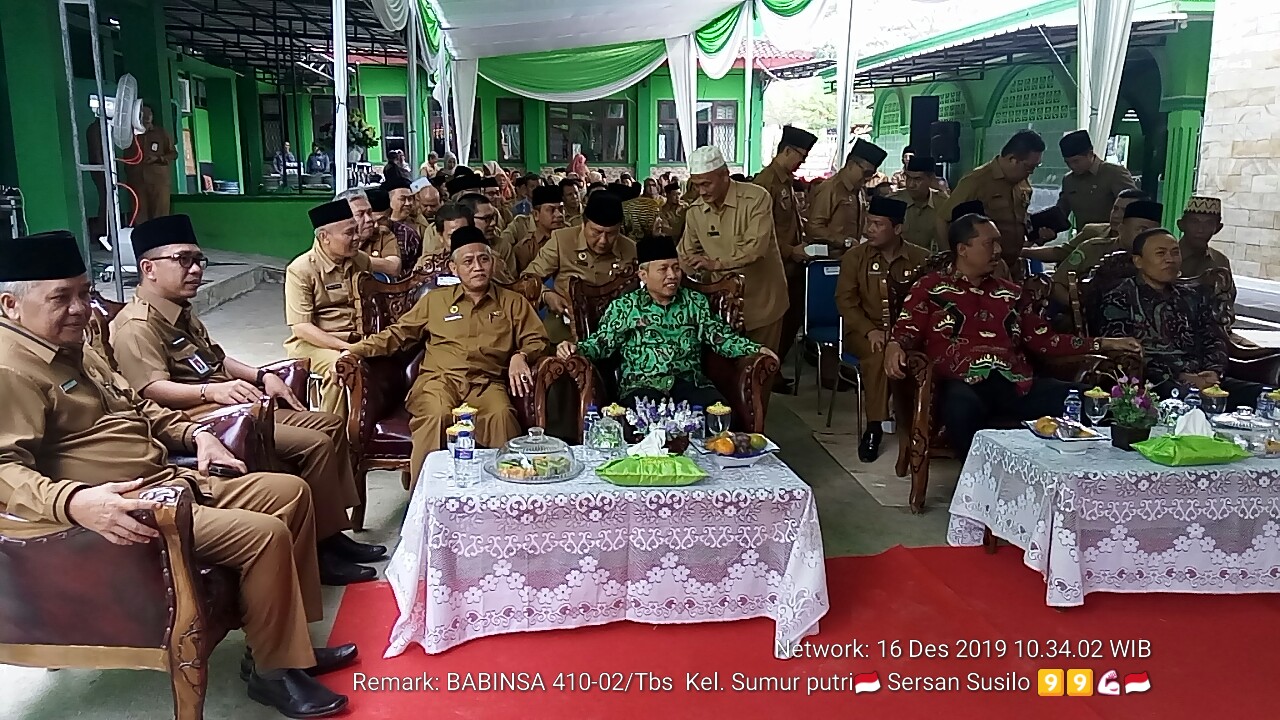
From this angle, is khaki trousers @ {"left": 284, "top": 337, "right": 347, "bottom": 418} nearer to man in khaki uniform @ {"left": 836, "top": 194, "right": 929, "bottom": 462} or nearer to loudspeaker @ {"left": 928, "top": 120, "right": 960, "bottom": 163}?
man in khaki uniform @ {"left": 836, "top": 194, "right": 929, "bottom": 462}

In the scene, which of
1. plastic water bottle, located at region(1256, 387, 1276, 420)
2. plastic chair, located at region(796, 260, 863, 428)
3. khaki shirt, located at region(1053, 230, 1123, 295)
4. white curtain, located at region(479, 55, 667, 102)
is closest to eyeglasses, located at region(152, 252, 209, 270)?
plastic chair, located at region(796, 260, 863, 428)

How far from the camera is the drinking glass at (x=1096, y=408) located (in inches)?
133

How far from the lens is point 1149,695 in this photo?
8.31 feet

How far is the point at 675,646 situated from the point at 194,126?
56.2 ft

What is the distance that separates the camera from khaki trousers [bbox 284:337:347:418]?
404cm

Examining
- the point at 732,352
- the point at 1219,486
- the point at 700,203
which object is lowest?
the point at 1219,486

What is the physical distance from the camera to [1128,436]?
3.16 metres

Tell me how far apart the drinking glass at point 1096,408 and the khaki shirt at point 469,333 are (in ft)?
6.61

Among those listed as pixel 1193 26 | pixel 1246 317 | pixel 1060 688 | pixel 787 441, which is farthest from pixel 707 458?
pixel 1193 26

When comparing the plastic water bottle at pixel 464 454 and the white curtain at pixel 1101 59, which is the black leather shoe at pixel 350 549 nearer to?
the plastic water bottle at pixel 464 454

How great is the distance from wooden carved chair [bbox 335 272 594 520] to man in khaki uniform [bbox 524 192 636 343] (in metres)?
0.78

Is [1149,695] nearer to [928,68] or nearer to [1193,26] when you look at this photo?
[1193,26]

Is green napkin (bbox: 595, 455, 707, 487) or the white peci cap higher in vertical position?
the white peci cap

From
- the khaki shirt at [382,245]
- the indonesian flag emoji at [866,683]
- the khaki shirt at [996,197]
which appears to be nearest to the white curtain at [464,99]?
the khaki shirt at [382,245]
